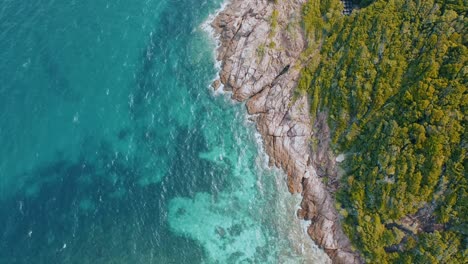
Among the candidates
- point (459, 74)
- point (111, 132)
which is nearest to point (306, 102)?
point (459, 74)

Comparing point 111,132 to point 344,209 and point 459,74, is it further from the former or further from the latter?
point 459,74

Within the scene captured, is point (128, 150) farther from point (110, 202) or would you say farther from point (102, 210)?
point (102, 210)

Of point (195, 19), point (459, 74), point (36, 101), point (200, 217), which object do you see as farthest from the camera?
point (195, 19)

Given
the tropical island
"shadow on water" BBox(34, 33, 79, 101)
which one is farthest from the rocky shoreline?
"shadow on water" BBox(34, 33, 79, 101)

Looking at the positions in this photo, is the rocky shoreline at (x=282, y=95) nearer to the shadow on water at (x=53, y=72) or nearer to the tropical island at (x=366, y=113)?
the tropical island at (x=366, y=113)

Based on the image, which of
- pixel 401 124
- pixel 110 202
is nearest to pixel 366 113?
pixel 401 124

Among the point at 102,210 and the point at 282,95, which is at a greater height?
the point at 282,95
